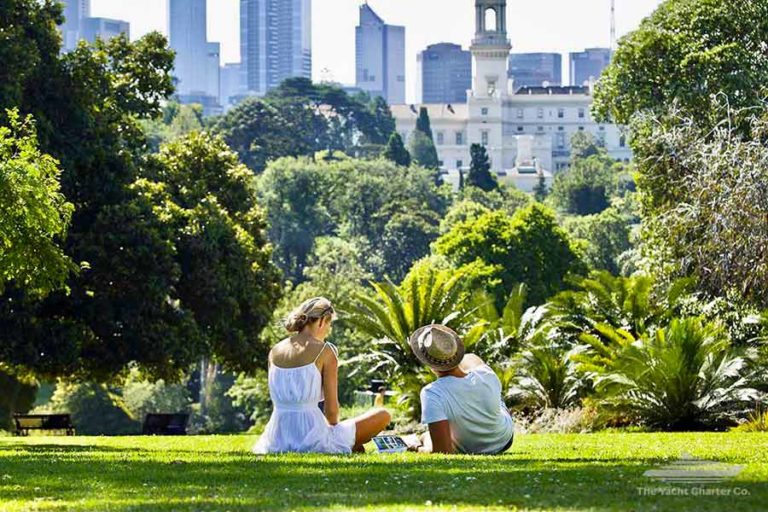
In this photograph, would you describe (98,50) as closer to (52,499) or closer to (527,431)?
(527,431)

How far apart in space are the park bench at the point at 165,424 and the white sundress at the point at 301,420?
48.8ft

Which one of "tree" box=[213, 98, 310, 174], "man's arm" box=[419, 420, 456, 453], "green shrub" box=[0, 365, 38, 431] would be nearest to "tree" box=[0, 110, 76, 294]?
"man's arm" box=[419, 420, 456, 453]

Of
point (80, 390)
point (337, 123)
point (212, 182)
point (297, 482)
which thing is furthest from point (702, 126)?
point (337, 123)

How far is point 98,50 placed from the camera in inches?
1283

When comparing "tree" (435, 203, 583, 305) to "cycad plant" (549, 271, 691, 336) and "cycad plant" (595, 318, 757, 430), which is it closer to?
"cycad plant" (549, 271, 691, 336)

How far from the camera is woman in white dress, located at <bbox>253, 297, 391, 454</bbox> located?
12453 mm

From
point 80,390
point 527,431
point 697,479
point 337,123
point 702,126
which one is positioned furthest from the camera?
point 337,123

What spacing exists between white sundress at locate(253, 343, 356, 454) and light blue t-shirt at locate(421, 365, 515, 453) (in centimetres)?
68

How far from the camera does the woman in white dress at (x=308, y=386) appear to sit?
1245 centimetres

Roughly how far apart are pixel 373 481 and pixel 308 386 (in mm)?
2352

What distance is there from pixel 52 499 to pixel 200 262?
74.6ft

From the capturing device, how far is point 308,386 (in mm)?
12422

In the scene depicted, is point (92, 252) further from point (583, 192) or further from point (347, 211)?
point (583, 192)

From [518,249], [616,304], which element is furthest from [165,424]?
[518,249]
